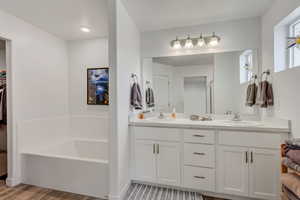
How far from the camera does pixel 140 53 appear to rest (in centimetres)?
278

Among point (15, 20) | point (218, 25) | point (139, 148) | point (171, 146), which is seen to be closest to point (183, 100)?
point (171, 146)

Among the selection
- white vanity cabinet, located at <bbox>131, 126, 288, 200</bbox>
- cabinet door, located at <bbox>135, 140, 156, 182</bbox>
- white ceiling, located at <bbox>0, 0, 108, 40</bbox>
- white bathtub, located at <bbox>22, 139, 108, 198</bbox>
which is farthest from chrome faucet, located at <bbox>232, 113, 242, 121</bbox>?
white ceiling, located at <bbox>0, 0, 108, 40</bbox>

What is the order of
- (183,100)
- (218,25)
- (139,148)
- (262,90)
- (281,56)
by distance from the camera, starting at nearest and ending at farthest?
(281,56) → (262,90) → (139,148) → (218,25) → (183,100)

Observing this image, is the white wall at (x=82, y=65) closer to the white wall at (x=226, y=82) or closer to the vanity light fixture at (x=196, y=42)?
the vanity light fixture at (x=196, y=42)

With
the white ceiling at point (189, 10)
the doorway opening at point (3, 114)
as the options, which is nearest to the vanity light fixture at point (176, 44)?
the white ceiling at point (189, 10)

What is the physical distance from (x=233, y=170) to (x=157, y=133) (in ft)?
3.46

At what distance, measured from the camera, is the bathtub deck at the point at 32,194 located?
6.47ft

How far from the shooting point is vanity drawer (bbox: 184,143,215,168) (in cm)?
198

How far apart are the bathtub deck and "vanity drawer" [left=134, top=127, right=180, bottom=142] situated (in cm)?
102

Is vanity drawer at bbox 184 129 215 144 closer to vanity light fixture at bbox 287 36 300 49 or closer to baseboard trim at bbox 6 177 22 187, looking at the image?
vanity light fixture at bbox 287 36 300 49

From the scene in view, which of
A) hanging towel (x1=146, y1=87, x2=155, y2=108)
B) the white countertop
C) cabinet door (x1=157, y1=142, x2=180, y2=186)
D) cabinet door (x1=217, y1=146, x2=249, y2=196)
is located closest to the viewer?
the white countertop

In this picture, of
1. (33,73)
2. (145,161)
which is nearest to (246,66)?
(145,161)

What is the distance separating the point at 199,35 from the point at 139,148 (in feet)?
6.71

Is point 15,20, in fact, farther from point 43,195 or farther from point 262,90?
point 262,90
